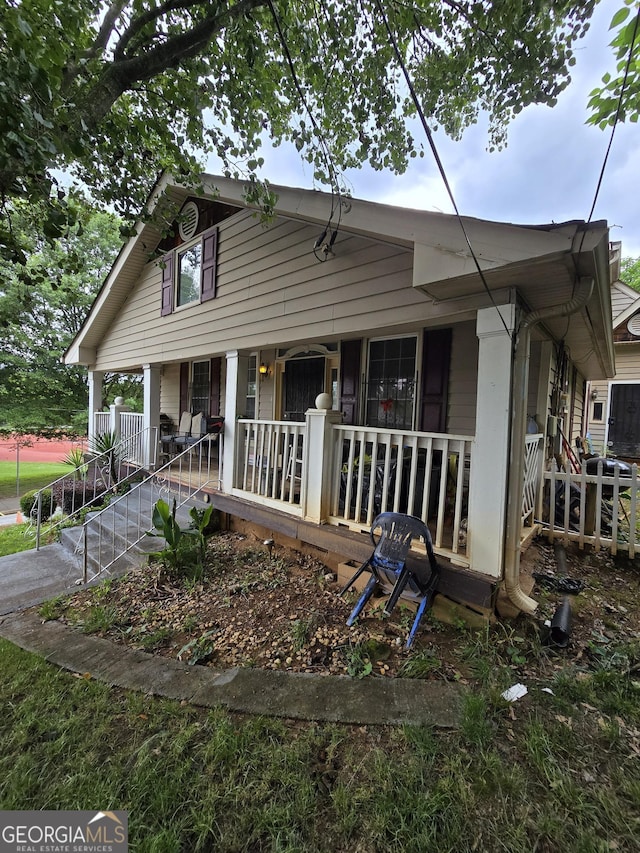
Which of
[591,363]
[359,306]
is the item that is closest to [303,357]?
[359,306]

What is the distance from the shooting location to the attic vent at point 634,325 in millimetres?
9859

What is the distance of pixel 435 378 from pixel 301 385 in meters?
2.53

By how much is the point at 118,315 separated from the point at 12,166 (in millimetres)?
7368

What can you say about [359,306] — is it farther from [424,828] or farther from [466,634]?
[424,828]

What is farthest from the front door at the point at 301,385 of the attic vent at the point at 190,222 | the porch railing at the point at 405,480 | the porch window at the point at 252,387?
the attic vent at the point at 190,222

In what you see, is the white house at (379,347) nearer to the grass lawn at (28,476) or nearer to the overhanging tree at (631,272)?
the grass lawn at (28,476)

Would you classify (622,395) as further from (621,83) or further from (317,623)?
(317,623)

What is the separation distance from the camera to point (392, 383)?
15.9ft

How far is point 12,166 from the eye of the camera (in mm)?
1900

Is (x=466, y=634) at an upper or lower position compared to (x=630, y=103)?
lower

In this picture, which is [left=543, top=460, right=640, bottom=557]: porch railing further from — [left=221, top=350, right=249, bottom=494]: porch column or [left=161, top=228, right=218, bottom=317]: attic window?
[left=161, top=228, right=218, bottom=317]: attic window

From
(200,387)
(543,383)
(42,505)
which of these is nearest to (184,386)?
(200,387)

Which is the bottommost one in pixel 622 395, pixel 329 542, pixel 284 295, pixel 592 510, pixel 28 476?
pixel 28 476

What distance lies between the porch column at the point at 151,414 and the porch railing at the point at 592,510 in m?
6.82
